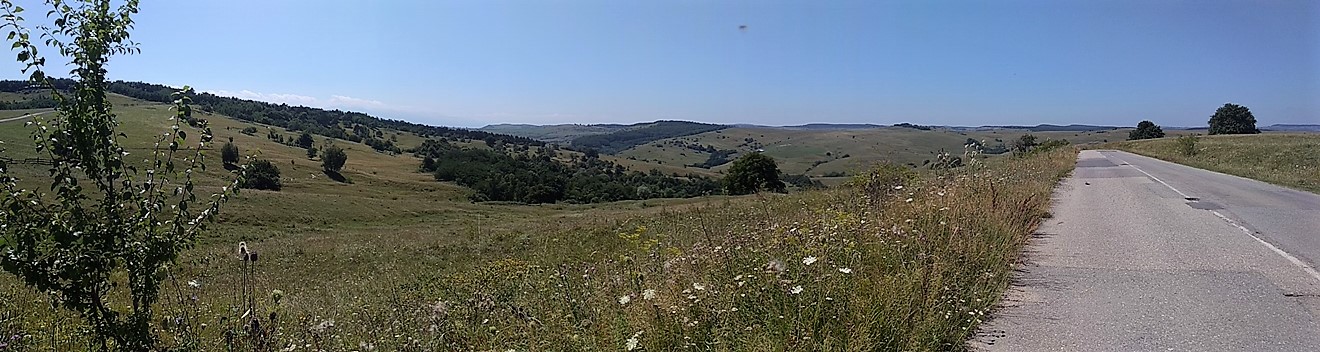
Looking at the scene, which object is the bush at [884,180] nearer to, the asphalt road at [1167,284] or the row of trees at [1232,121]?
the asphalt road at [1167,284]

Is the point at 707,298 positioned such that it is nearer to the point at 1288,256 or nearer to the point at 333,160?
the point at 1288,256

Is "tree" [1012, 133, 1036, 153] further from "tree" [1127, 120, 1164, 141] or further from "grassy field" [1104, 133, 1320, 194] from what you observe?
"tree" [1127, 120, 1164, 141]

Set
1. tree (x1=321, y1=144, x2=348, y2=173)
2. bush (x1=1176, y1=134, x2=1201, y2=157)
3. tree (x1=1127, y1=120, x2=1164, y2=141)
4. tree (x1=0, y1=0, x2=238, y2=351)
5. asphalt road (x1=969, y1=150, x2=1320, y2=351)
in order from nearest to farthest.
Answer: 1. tree (x1=0, y1=0, x2=238, y2=351)
2. asphalt road (x1=969, y1=150, x2=1320, y2=351)
3. bush (x1=1176, y1=134, x2=1201, y2=157)
4. tree (x1=1127, y1=120, x2=1164, y2=141)
5. tree (x1=321, y1=144, x2=348, y2=173)

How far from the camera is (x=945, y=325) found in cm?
436

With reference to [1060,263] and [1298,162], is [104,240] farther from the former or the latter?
[1298,162]

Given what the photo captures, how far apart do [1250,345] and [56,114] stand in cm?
719

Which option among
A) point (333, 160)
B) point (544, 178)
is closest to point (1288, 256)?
point (333, 160)

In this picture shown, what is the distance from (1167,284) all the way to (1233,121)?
10951 centimetres

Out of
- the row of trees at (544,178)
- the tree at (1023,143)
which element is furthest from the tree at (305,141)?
the tree at (1023,143)

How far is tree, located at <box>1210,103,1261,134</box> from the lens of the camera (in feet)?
292

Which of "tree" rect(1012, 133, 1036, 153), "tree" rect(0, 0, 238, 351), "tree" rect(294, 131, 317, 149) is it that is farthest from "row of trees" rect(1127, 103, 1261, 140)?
"tree" rect(294, 131, 317, 149)

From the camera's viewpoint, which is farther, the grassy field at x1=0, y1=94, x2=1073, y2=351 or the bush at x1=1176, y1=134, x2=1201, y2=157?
the bush at x1=1176, y1=134, x2=1201, y2=157

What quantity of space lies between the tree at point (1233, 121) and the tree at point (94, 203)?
112314 mm

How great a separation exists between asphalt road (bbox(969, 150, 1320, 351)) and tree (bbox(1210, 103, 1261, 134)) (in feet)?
325
